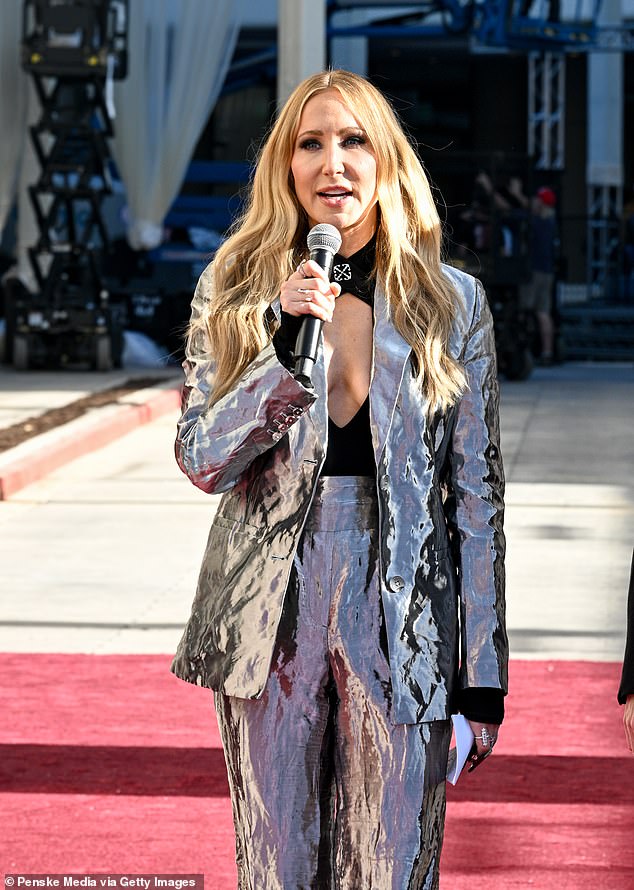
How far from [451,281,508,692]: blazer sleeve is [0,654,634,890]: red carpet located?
1.74 metres

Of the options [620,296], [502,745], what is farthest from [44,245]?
[502,745]

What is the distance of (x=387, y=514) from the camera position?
2848mm

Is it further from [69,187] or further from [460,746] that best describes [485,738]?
[69,187]

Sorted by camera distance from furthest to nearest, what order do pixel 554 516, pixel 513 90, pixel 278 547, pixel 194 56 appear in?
pixel 513 90
pixel 194 56
pixel 554 516
pixel 278 547

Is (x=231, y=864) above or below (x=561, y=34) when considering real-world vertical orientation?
below

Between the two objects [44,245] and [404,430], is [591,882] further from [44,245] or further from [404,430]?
[44,245]

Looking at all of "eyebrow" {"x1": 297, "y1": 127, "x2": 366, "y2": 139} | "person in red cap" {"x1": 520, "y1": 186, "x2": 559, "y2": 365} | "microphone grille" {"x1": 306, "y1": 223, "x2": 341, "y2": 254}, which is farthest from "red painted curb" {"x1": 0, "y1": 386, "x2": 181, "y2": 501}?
"microphone grille" {"x1": 306, "y1": 223, "x2": 341, "y2": 254}

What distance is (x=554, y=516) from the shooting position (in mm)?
10719

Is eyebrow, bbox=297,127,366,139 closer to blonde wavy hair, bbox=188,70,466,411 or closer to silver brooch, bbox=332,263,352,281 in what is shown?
blonde wavy hair, bbox=188,70,466,411

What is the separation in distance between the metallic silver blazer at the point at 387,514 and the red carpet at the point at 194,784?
1.77 meters

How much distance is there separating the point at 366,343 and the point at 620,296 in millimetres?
27939

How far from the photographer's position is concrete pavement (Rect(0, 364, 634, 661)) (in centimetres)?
761

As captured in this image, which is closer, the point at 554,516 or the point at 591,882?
→ the point at 591,882

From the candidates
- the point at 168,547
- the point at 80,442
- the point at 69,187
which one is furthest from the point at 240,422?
the point at 69,187
